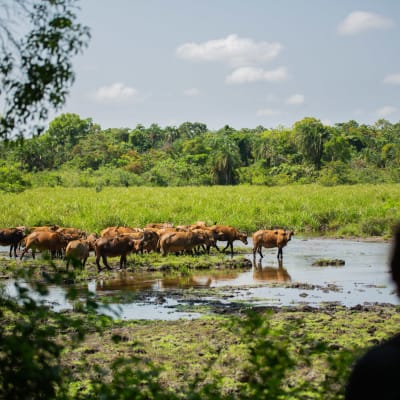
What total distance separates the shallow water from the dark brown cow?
199 centimetres

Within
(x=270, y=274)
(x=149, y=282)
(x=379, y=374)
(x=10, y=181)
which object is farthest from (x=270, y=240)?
(x=10, y=181)

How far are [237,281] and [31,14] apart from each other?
12771 millimetres

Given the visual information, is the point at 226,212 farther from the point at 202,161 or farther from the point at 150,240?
the point at 202,161

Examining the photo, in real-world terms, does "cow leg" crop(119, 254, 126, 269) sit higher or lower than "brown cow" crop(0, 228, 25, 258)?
lower

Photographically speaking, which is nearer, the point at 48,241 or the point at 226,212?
the point at 48,241

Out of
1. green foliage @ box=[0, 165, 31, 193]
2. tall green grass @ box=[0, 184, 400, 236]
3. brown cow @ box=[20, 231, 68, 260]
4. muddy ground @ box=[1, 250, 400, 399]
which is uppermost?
green foliage @ box=[0, 165, 31, 193]

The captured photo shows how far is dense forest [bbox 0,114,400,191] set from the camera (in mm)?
61131

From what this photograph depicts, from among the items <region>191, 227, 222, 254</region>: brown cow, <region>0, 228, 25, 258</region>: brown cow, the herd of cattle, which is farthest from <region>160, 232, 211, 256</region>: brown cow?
<region>0, 228, 25, 258</region>: brown cow

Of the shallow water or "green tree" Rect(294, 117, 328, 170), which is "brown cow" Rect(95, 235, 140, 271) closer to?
the shallow water

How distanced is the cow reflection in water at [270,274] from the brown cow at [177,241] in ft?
6.50

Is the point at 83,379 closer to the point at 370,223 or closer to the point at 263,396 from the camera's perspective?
the point at 263,396

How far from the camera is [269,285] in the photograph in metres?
16.5

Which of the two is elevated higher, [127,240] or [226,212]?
[226,212]

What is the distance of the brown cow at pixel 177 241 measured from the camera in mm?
20797
